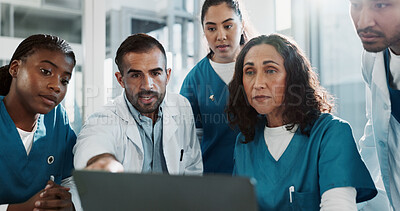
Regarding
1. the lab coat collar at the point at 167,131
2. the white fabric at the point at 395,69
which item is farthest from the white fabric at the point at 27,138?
the white fabric at the point at 395,69

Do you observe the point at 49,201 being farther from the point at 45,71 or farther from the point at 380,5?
the point at 380,5

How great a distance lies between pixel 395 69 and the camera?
1115mm

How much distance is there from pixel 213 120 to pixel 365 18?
0.73 metres

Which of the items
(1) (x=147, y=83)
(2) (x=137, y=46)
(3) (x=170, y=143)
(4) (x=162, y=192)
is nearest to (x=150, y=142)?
(3) (x=170, y=143)

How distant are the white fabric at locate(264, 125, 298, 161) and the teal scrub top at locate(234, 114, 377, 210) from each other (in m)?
0.02

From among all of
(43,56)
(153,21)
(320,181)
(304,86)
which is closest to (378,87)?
(304,86)

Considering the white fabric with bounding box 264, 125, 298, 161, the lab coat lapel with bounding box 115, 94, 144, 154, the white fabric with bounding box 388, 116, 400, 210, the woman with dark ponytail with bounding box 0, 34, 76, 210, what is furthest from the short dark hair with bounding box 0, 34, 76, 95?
the white fabric with bounding box 388, 116, 400, 210

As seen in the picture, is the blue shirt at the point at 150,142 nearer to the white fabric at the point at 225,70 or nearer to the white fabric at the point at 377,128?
the white fabric at the point at 225,70

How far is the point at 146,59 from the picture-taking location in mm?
1227

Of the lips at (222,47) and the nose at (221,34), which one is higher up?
the nose at (221,34)

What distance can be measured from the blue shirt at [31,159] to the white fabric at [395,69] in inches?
44.9

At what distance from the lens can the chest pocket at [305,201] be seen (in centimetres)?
100

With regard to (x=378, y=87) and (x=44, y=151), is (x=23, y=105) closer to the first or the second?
(x=44, y=151)

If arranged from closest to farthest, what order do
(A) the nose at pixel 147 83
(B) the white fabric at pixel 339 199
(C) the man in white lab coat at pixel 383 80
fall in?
(B) the white fabric at pixel 339 199
(C) the man in white lab coat at pixel 383 80
(A) the nose at pixel 147 83
